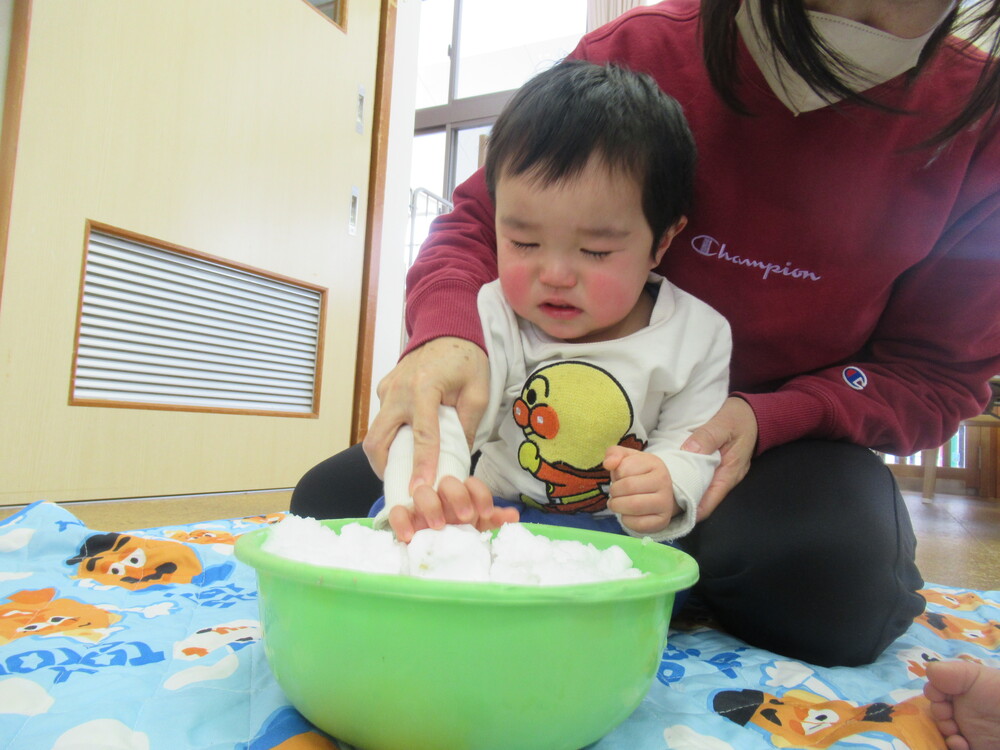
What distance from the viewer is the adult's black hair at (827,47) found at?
582mm

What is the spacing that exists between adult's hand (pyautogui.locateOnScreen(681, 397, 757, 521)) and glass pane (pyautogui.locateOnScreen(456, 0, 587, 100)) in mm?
3553

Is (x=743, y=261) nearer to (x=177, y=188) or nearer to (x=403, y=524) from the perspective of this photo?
(x=403, y=524)

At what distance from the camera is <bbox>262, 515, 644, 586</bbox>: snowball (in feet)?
1.35

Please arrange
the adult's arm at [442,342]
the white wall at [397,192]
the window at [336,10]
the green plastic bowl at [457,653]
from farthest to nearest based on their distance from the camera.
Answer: the white wall at [397,192] → the window at [336,10] → the adult's arm at [442,342] → the green plastic bowl at [457,653]

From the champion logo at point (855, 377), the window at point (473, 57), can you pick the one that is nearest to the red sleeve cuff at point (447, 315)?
the champion logo at point (855, 377)

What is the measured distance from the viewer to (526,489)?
752mm

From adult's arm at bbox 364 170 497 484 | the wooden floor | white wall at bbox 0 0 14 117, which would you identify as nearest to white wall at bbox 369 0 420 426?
the wooden floor

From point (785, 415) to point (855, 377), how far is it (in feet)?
0.41

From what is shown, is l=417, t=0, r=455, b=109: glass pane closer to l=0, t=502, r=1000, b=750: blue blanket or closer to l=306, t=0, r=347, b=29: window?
l=306, t=0, r=347, b=29: window

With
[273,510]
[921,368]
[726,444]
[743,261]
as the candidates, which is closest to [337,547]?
[726,444]

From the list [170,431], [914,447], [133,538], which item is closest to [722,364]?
[914,447]

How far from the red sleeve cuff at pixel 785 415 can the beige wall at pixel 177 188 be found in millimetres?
1280

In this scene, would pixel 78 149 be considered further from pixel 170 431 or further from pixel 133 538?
pixel 133 538

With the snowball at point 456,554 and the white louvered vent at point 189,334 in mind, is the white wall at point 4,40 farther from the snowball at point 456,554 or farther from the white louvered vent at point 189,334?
the snowball at point 456,554
